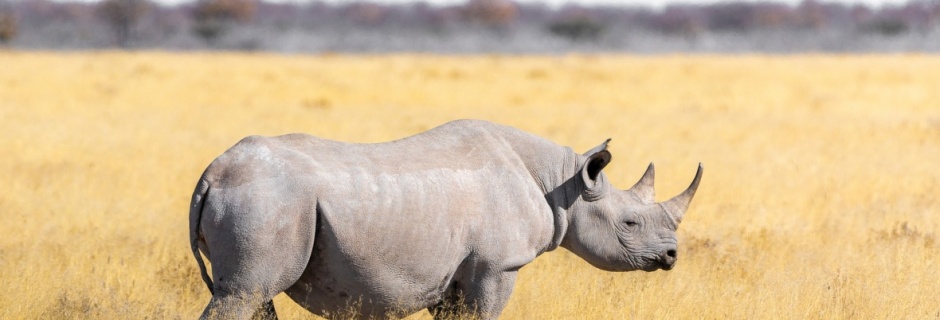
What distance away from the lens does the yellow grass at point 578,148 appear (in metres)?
7.70

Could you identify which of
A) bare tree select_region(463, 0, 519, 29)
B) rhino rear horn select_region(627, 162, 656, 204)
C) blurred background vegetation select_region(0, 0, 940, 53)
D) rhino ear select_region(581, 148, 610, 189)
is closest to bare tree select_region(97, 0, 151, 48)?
blurred background vegetation select_region(0, 0, 940, 53)

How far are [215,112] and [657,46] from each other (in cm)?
5644

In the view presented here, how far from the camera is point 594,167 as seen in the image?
21.4 feet

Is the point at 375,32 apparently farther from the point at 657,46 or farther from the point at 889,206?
the point at 889,206

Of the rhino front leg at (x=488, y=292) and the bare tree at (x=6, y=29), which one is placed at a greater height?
the rhino front leg at (x=488, y=292)

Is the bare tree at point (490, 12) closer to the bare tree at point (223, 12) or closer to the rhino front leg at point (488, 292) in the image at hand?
the bare tree at point (223, 12)

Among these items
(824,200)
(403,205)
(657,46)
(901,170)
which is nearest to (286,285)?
(403,205)

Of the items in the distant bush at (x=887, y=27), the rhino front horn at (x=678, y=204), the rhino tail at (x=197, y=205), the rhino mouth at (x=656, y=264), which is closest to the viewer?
the rhino tail at (x=197, y=205)

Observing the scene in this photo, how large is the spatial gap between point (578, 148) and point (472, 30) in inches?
2655

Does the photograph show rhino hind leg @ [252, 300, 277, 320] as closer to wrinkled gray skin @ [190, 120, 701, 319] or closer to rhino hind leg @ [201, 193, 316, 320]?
wrinkled gray skin @ [190, 120, 701, 319]

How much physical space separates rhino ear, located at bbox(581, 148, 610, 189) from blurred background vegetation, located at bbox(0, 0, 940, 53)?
6023 cm

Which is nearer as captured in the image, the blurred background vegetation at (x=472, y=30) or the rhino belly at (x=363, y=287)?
the rhino belly at (x=363, y=287)

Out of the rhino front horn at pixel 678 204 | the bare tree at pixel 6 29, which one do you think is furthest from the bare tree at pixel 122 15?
the rhino front horn at pixel 678 204

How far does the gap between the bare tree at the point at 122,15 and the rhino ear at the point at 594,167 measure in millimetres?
71957
